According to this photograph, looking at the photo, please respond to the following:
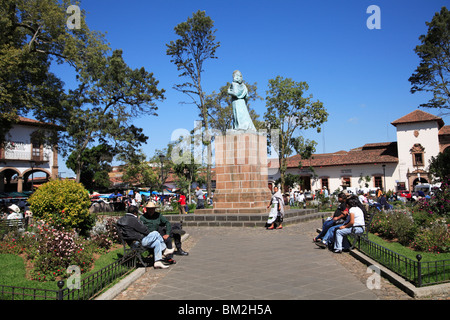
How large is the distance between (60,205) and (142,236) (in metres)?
3.66

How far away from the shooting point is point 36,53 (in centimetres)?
1702

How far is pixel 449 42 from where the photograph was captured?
833 inches

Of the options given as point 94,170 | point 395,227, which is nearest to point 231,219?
point 395,227

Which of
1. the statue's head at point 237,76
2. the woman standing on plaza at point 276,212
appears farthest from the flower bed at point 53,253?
the statue's head at point 237,76

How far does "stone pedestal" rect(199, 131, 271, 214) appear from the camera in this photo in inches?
538

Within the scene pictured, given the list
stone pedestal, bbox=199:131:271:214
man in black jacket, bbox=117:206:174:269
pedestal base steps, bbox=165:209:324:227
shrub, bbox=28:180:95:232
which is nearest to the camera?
man in black jacket, bbox=117:206:174:269

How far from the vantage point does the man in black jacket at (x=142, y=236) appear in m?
6.43

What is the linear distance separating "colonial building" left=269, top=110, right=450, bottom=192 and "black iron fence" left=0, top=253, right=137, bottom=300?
31967 millimetres

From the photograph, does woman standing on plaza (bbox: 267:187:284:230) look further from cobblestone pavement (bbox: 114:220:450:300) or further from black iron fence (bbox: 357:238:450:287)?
black iron fence (bbox: 357:238:450:287)

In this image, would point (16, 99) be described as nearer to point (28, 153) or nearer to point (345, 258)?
point (345, 258)

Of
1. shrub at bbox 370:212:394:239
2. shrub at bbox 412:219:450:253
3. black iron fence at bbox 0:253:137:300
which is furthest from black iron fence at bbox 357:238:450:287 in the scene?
black iron fence at bbox 0:253:137:300

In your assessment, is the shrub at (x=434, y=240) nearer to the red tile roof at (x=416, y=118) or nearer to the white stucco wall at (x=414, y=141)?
the white stucco wall at (x=414, y=141)

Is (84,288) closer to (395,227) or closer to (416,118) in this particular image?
(395,227)
